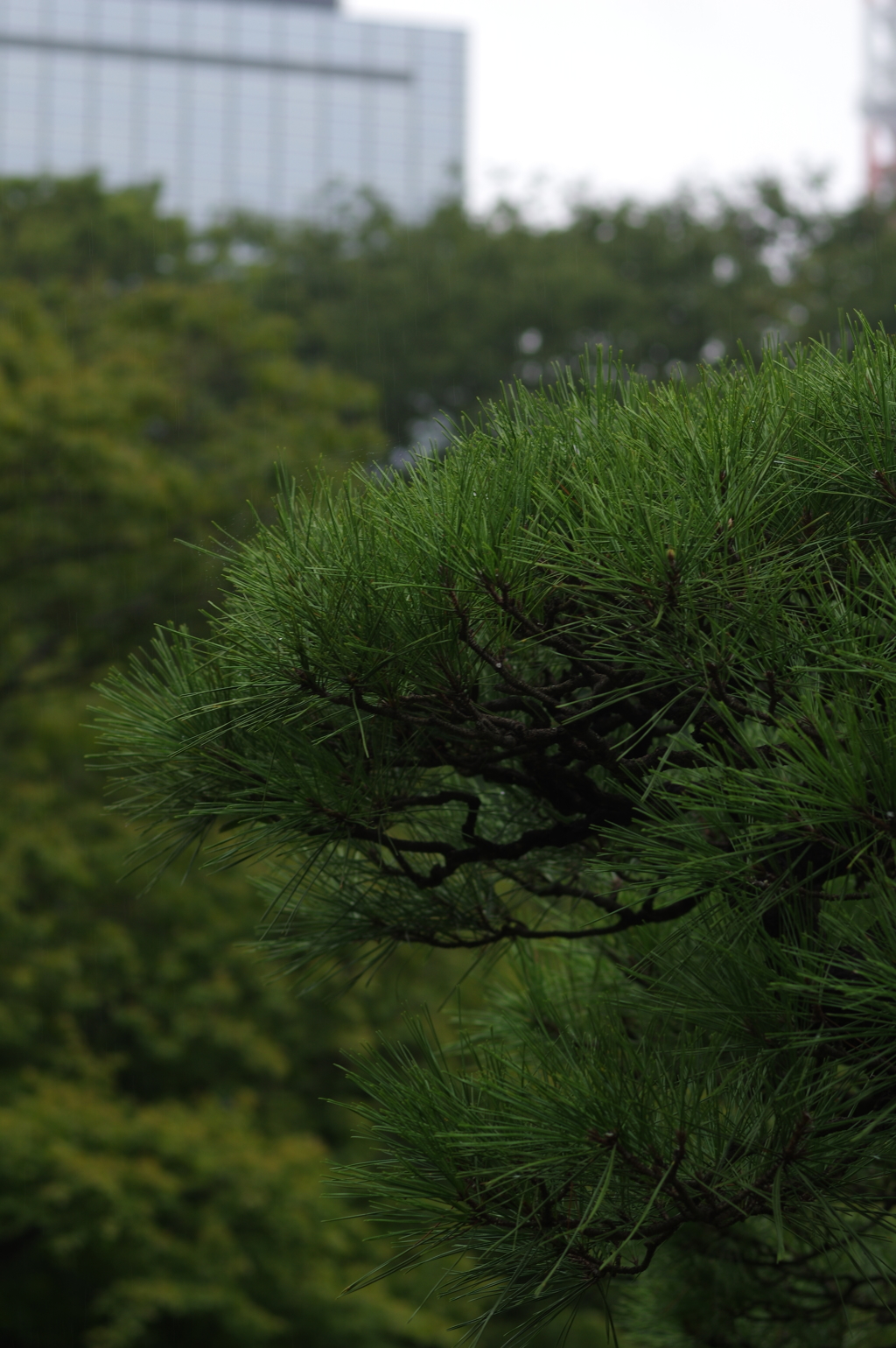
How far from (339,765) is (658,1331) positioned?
3.38 ft

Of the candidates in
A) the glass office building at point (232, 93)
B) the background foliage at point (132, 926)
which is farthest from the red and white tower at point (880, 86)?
the background foliage at point (132, 926)

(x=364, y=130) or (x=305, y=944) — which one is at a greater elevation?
(x=364, y=130)

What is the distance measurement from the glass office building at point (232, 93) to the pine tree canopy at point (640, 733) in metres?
28.9

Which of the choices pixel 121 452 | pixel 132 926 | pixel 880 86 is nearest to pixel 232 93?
pixel 880 86

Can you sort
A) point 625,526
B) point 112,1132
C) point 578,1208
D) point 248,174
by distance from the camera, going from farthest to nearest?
1. point 248,174
2. point 112,1132
3. point 578,1208
4. point 625,526

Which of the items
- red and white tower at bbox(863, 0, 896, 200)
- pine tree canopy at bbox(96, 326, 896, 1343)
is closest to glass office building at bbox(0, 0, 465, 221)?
red and white tower at bbox(863, 0, 896, 200)

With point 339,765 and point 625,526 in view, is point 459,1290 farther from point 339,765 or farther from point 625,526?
point 625,526

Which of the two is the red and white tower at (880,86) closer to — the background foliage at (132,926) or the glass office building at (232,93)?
the glass office building at (232,93)

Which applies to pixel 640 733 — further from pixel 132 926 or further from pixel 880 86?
pixel 880 86

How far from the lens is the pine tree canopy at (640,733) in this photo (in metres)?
0.87

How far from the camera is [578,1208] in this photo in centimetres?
98

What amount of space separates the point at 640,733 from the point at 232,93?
32.3 metres

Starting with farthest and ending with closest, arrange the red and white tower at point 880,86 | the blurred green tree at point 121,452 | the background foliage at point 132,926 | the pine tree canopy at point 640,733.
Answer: the red and white tower at point 880,86, the blurred green tree at point 121,452, the background foliage at point 132,926, the pine tree canopy at point 640,733

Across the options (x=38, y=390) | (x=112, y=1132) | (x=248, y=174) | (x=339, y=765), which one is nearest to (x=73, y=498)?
(x=38, y=390)
